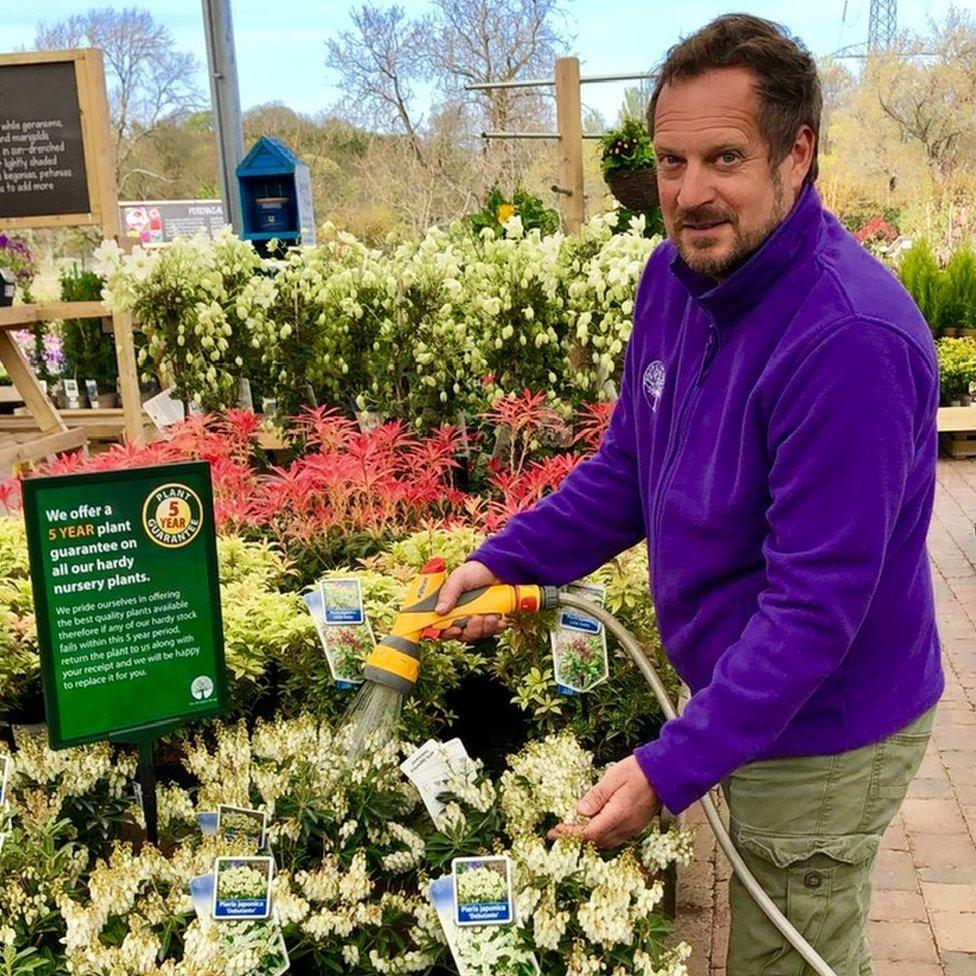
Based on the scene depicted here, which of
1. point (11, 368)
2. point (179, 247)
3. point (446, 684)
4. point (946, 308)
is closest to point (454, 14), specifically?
point (946, 308)

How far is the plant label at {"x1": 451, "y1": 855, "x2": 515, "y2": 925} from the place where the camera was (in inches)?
69.9

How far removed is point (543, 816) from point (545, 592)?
42 centimetres

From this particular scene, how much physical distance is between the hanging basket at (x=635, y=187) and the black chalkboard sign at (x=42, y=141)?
287 centimetres

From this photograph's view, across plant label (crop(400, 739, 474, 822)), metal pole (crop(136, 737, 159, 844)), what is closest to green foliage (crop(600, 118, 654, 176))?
plant label (crop(400, 739, 474, 822))

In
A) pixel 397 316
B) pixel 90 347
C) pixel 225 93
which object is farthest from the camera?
pixel 90 347

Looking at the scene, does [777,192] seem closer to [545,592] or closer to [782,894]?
[545,592]

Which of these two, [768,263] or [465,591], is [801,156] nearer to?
[768,263]

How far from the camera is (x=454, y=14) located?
17984 mm

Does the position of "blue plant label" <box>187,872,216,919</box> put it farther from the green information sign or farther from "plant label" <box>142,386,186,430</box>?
"plant label" <box>142,386,186,430</box>

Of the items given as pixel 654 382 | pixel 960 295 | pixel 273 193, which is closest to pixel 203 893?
pixel 654 382

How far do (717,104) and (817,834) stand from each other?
1119mm

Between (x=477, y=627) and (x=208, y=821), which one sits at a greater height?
(x=477, y=627)

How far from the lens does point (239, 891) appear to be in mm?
1815

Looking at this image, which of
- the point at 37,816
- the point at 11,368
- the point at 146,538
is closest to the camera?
the point at 146,538
